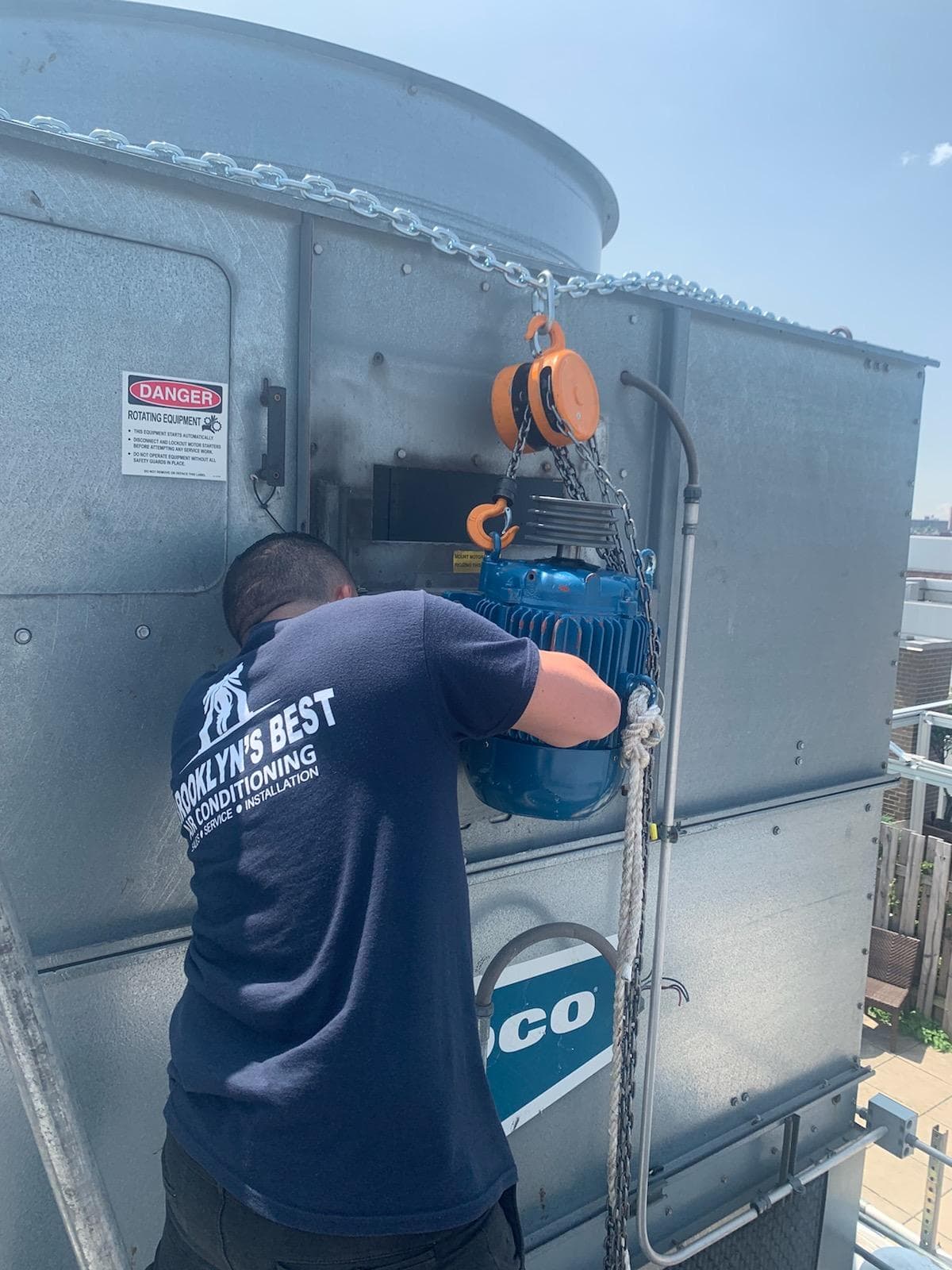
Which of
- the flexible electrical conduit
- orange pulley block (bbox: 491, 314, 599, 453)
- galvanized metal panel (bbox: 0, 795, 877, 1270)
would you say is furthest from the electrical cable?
the flexible electrical conduit

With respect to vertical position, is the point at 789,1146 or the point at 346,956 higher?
the point at 346,956

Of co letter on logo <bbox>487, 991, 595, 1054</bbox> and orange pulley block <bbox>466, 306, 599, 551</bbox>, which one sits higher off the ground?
orange pulley block <bbox>466, 306, 599, 551</bbox>

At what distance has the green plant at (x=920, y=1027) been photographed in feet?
19.2

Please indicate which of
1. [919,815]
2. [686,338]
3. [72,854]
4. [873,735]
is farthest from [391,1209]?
[919,815]

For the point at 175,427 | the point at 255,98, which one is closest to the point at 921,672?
the point at 255,98

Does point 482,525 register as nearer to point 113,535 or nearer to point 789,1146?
point 113,535

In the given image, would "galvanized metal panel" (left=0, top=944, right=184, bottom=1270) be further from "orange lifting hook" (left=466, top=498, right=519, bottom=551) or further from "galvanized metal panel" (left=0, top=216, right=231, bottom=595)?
"orange lifting hook" (left=466, top=498, right=519, bottom=551)

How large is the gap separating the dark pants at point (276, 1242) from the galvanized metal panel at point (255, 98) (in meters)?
1.81

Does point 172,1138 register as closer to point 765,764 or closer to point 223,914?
point 223,914

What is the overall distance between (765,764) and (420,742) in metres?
1.43

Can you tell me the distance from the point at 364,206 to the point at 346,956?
1330mm

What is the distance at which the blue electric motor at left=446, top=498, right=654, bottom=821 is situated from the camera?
1.63 m

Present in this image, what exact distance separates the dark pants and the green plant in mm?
5386

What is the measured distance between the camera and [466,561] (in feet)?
6.66
